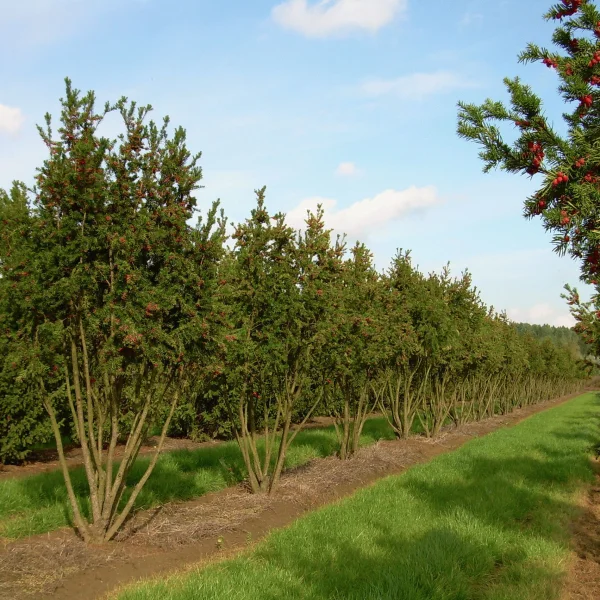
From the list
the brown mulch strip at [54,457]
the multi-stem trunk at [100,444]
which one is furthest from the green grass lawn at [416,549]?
the brown mulch strip at [54,457]

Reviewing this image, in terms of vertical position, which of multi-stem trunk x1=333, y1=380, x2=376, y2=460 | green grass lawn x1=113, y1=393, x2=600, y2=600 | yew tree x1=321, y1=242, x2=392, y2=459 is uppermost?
yew tree x1=321, y1=242, x2=392, y2=459

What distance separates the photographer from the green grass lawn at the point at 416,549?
507 cm

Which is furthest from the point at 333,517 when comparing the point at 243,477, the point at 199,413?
the point at 199,413

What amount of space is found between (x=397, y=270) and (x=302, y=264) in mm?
7885

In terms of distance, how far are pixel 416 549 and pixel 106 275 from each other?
4.78 m

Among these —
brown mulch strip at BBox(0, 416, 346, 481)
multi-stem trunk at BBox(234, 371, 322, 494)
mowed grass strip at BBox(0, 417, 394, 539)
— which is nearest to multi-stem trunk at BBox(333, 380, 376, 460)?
mowed grass strip at BBox(0, 417, 394, 539)

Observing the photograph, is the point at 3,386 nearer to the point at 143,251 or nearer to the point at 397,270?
the point at 143,251

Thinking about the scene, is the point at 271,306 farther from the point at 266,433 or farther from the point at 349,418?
the point at 349,418

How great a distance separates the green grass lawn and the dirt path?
1.97 feet

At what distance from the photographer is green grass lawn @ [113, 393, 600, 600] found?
5.07 meters

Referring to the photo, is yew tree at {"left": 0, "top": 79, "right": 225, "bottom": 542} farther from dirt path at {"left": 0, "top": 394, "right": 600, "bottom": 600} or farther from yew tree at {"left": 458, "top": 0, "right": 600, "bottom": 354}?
yew tree at {"left": 458, "top": 0, "right": 600, "bottom": 354}

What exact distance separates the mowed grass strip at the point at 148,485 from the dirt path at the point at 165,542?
511mm

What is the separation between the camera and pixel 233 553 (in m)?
6.60

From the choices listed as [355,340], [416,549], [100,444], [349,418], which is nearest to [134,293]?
[100,444]
